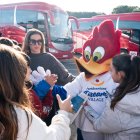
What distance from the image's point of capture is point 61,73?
3377 mm

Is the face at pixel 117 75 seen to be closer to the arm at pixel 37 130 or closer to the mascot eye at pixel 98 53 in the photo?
the mascot eye at pixel 98 53

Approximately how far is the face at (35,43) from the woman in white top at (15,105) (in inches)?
75.2

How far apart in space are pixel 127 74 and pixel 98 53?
47 cm

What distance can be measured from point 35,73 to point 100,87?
60 cm

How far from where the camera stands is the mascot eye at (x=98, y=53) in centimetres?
282

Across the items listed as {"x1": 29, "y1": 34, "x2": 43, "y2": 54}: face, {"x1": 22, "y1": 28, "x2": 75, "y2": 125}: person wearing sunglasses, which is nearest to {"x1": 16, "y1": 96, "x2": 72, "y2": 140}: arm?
{"x1": 22, "y1": 28, "x2": 75, "y2": 125}: person wearing sunglasses

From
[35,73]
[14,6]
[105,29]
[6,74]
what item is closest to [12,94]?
[6,74]

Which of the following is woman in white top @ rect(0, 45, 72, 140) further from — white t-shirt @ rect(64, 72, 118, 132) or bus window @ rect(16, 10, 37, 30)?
bus window @ rect(16, 10, 37, 30)

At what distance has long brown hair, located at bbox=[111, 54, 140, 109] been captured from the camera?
2406 mm

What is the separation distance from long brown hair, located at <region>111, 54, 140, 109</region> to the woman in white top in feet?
3.10

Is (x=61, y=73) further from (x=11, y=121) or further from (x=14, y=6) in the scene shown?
(x=14, y=6)

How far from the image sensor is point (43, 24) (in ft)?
44.1

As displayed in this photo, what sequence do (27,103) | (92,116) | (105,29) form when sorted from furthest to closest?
(105,29)
(92,116)
(27,103)

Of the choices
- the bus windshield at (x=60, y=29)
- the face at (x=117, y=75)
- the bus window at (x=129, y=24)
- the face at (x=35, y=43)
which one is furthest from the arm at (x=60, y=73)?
the bus window at (x=129, y=24)
